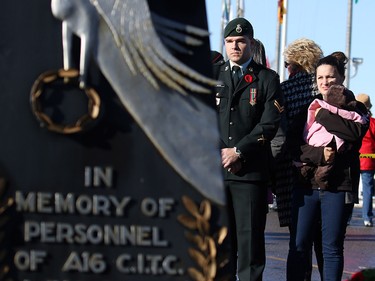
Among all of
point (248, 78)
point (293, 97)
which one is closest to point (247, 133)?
point (248, 78)

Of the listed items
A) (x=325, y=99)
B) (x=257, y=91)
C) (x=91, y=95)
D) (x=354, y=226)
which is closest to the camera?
(x=91, y=95)

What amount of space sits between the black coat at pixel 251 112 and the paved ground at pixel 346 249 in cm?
291

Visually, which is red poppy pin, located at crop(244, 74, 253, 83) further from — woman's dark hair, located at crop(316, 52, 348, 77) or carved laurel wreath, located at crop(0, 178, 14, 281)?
carved laurel wreath, located at crop(0, 178, 14, 281)

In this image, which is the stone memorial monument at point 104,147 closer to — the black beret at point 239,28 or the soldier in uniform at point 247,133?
the soldier in uniform at point 247,133

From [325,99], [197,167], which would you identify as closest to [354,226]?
[325,99]

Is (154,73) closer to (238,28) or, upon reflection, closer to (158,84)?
(158,84)

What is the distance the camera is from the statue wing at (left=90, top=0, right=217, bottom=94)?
2250 mm

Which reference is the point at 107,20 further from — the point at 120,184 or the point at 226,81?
the point at 226,81

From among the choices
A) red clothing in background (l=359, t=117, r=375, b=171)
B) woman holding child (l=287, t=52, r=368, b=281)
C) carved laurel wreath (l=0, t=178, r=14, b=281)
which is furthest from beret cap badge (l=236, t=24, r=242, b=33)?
red clothing in background (l=359, t=117, r=375, b=171)

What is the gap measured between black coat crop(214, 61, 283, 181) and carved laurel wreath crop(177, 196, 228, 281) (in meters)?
3.22

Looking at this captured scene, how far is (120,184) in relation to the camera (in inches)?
88.4

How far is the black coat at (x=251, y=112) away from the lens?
5.51m

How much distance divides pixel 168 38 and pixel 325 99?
3.80 metres

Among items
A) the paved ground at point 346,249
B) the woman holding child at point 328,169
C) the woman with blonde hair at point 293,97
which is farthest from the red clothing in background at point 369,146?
the woman holding child at point 328,169
